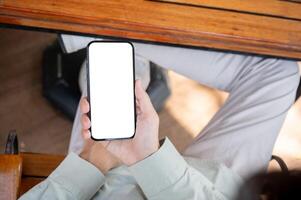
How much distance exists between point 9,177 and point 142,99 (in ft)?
0.86

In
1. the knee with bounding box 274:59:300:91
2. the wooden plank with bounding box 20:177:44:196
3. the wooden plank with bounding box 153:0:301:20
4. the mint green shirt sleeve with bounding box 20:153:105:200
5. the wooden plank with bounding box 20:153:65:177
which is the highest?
the wooden plank with bounding box 153:0:301:20

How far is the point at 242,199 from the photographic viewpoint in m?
0.83

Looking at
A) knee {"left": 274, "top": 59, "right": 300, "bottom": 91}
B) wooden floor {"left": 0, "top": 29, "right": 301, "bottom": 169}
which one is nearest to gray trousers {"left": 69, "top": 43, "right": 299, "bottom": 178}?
knee {"left": 274, "top": 59, "right": 300, "bottom": 91}

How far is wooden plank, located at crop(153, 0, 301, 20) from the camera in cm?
90

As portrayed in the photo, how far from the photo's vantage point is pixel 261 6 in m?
0.92

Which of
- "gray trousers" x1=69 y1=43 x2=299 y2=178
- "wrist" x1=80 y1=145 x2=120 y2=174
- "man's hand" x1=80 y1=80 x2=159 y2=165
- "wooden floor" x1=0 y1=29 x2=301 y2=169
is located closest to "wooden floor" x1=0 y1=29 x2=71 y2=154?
"wooden floor" x1=0 y1=29 x2=301 y2=169

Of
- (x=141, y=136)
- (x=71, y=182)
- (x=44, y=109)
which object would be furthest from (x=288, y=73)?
(x=44, y=109)

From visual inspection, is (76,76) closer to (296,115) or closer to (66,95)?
(66,95)

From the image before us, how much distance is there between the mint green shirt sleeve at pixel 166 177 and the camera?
28.5 inches

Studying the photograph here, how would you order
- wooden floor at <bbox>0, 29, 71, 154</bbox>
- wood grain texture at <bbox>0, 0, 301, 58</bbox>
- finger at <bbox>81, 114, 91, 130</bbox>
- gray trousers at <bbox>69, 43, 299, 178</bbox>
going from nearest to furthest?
1. finger at <bbox>81, 114, 91, 130</bbox>
2. wood grain texture at <bbox>0, 0, 301, 58</bbox>
3. gray trousers at <bbox>69, 43, 299, 178</bbox>
4. wooden floor at <bbox>0, 29, 71, 154</bbox>

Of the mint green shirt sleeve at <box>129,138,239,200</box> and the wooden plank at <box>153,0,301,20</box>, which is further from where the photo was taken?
the wooden plank at <box>153,0,301,20</box>

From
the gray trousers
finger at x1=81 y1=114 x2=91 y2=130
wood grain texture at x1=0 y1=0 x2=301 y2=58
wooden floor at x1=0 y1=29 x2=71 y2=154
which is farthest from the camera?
wooden floor at x1=0 y1=29 x2=71 y2=154

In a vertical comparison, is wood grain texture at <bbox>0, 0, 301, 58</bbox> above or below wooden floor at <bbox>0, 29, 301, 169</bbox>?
above

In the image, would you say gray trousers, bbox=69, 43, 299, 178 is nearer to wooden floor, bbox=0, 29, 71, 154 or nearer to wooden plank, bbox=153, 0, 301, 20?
wooden plank, bbox=153, 0, 301, 20
